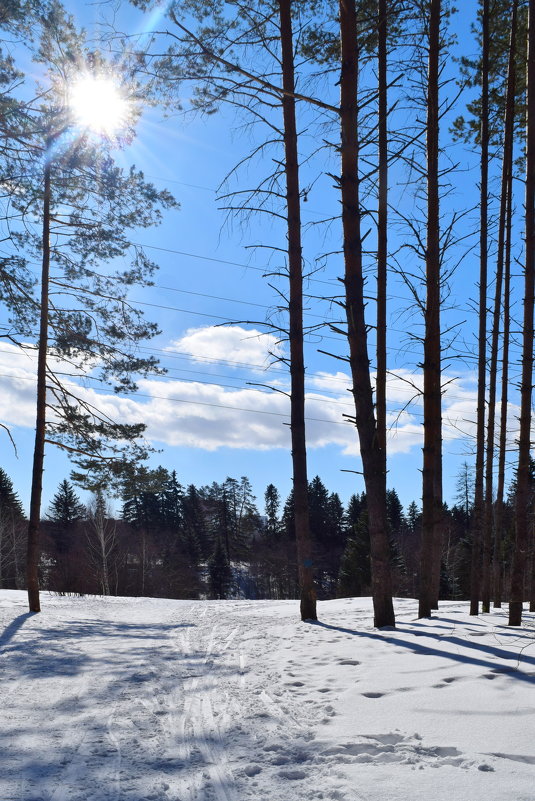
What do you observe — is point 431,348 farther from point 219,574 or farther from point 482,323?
point 219,574

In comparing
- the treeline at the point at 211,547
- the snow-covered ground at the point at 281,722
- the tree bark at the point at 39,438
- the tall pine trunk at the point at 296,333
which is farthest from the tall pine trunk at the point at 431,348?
the treeline at the point at 211,547

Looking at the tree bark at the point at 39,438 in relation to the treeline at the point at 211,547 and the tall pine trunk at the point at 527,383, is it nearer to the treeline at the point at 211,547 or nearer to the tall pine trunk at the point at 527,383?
the tall pine trunk at the point at 527,383

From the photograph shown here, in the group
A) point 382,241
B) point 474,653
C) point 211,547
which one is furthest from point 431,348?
point 211,547

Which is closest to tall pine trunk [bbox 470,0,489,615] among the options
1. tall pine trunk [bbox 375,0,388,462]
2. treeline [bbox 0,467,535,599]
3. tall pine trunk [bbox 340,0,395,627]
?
tall pine trunk [bbox 375,0,388,462]

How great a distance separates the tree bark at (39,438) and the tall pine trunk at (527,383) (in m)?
9.85

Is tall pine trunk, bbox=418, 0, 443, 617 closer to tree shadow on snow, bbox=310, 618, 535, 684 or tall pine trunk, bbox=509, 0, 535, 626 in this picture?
tall pine trunk, bbox=509, 0, 535, 626

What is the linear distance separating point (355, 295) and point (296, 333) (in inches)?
107

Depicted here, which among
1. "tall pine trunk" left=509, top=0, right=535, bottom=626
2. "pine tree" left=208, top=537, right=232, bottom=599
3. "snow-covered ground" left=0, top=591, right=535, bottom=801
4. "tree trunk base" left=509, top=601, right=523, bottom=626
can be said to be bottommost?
"pine tree" left=208, top=537, right=232, bottom=599

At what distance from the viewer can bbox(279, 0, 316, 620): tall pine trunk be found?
989cm

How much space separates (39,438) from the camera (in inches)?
493

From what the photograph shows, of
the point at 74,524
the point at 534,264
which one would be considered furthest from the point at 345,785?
the point at 74,524

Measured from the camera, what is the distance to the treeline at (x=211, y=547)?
39969 mm

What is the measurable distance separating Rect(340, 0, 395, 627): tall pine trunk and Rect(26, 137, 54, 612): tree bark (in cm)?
764

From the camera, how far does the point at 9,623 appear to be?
33.6 feet
